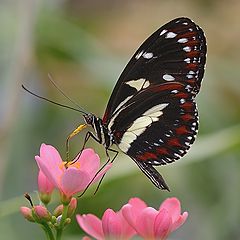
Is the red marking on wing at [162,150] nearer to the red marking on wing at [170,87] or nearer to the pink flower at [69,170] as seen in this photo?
the red marking on wing at [170,87]

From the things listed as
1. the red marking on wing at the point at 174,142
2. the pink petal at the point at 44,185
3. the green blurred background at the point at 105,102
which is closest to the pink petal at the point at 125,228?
the pink petal at the point at 44,185

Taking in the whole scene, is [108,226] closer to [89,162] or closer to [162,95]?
[89,162]

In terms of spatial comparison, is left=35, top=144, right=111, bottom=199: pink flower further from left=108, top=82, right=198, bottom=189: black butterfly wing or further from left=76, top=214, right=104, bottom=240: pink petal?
left=108, top=82, right=198, bottom=189: black butterfly wing

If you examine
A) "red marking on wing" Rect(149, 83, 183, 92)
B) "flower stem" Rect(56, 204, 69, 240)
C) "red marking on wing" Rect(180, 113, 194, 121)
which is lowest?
"flower stem" Rect(56, 204, 69, 240)

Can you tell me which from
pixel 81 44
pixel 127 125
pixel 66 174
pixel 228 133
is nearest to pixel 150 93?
pixel 127 125

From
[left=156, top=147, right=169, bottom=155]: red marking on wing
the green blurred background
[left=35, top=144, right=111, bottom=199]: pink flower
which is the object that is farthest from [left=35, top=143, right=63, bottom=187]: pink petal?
the green blurred background

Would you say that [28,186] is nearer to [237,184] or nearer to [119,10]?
[237,184]
